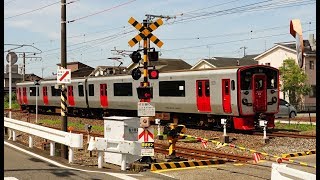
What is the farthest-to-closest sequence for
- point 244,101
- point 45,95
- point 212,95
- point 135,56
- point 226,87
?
point 45,95
point 212,95
point 226,87
point 244,101
point 135,56

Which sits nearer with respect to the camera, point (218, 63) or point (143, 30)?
point (143, 30)

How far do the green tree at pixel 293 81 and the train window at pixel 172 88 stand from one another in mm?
26967

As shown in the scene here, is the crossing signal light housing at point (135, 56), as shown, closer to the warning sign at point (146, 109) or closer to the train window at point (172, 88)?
the warning sign at point (146, 109)

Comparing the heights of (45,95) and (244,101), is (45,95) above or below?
above

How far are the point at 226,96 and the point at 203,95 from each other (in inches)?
61.8

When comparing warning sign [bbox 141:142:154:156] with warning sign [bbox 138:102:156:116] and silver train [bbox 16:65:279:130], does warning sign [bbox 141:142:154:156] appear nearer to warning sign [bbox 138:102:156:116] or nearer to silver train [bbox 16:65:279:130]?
warning sign [bbox 138:102:156:116]

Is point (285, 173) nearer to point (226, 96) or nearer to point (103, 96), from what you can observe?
point (226, 96)

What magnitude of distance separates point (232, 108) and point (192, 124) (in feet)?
13.2

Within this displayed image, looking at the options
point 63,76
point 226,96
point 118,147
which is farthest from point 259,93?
point 118,147

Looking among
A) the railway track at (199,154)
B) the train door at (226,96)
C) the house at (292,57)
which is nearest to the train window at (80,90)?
the train door at (226,96)

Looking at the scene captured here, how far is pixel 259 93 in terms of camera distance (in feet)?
66.4

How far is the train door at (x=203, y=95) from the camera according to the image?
818 inches

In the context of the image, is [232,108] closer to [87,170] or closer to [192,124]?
[192,124]

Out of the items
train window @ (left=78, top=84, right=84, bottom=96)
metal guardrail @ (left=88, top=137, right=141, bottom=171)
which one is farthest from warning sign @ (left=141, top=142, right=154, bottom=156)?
train window @ (left=78, top=84, right=84, bottom=96)
